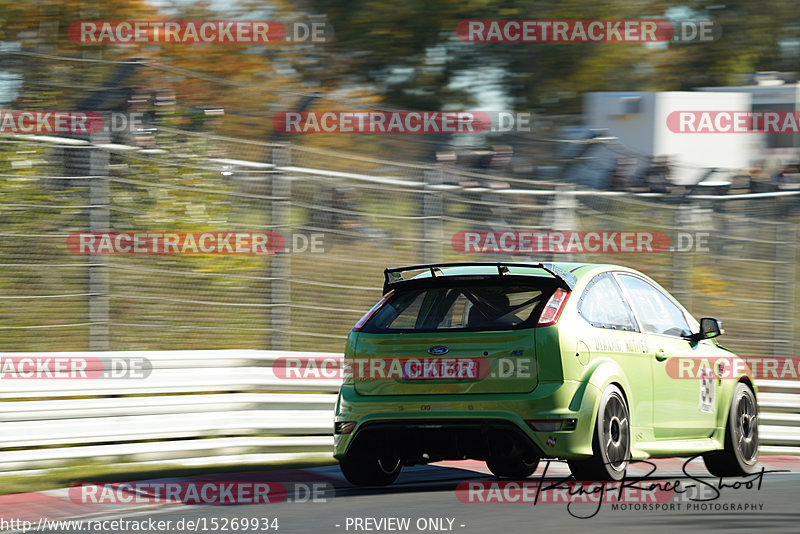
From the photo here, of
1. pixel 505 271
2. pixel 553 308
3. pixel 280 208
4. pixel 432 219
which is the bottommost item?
pixel 553 308

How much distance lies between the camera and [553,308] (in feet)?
25.9

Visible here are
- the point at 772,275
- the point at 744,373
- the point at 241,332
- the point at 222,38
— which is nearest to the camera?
the point at 744,373

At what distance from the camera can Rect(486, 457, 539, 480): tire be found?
9.52m

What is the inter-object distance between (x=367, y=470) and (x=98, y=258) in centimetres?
356

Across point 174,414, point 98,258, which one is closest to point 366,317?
point 174,414

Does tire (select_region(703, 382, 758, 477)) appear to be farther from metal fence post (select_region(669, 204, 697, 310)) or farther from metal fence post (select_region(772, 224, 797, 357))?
metal fence post (select_region(772, 224, 797, 357))

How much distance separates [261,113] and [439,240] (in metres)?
3.93

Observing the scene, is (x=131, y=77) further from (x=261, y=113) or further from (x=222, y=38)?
(x=222, y=38)

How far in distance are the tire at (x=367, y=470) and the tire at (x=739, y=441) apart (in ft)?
8.88

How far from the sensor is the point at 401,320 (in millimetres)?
8375

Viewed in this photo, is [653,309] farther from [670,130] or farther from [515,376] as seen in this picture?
[670,130]

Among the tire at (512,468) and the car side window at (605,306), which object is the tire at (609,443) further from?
the tire at (512,468)

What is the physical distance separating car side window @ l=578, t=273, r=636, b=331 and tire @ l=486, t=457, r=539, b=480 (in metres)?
1.49

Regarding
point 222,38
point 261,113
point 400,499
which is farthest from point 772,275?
point 222,38
